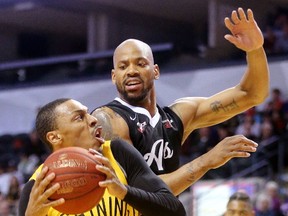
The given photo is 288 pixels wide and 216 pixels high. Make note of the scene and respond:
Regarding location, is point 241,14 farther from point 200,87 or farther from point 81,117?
point 200,87

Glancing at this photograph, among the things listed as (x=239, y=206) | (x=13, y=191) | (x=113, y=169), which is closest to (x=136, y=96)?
(x=239, y=206)

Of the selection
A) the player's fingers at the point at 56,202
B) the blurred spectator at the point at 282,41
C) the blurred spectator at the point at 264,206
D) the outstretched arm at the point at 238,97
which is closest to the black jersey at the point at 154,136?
the outstretched arm at the point at 238,97

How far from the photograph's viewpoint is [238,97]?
5574 millimetres

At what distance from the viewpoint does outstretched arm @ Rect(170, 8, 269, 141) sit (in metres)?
5.20

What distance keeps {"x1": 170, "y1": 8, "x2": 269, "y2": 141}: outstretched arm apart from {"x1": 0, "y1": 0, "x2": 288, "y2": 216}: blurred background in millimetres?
4772

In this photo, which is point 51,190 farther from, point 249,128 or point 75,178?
point 249,128

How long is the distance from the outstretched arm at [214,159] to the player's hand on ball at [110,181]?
1044 millimetres

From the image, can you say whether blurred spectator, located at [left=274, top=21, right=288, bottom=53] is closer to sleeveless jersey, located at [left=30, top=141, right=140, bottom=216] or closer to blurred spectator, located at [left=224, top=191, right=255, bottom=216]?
blurred spectator, located at [left=224, top=191, right=255, bottom=216]

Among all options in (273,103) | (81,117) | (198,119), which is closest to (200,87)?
(273,103)

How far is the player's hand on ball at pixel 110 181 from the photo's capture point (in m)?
3.46

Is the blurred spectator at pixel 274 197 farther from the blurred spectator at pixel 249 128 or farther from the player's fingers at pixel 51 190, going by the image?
the player's fingers at pixel 51 190

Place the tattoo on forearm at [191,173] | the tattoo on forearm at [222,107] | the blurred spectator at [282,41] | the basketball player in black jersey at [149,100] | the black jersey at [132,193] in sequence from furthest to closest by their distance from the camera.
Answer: the blurred spectator at [282,41] < the tattoo on forearm at [222,107] < the basketball player in black jersey at [149,100] < the tattoo on forearm at [191,173] < the black jersey at [132,193]

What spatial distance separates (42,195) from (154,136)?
1.78 metres

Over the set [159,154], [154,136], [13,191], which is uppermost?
[154,136]
